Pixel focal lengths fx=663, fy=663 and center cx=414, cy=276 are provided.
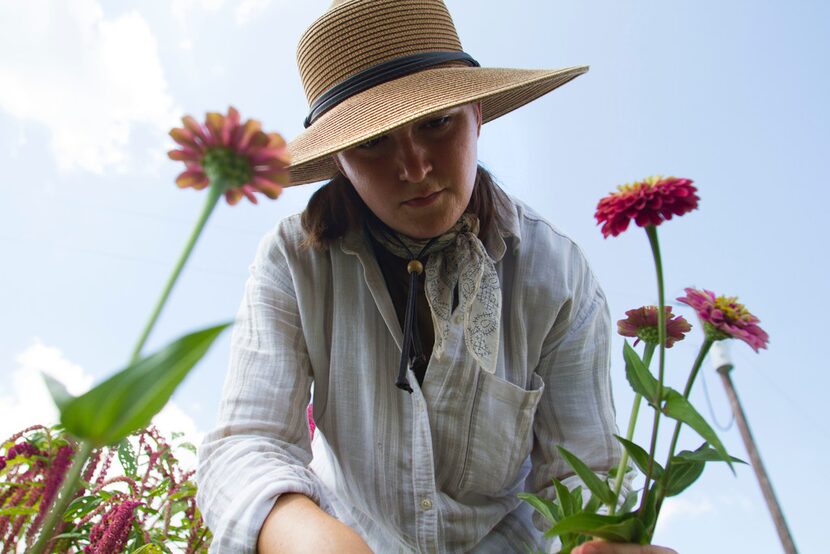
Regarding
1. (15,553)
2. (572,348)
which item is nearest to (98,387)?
(15,553)

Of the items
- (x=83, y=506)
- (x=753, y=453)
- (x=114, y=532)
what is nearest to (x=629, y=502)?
(x=753, y=453)

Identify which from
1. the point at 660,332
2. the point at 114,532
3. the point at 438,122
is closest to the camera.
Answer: the point at 660,332

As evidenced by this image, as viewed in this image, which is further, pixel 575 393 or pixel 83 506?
pixel 575 393

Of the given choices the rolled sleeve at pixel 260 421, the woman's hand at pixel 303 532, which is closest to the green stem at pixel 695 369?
the woman's hand at pixel 303 532

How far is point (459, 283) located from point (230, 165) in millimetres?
883

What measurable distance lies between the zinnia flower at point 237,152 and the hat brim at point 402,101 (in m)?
0.53

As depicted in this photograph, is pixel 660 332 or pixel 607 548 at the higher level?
pixel 660 332

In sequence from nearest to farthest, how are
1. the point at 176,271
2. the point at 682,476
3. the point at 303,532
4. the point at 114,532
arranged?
the point at 176,271 < the point at 682,476 < the point at 303,532 < the point at 114,532

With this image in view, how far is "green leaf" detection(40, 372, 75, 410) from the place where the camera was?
0.23 metres

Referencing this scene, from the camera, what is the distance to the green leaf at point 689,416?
51 cm

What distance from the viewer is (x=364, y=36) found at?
104 centimetres

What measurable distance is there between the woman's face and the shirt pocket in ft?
1.06

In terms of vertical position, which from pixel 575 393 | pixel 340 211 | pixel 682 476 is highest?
pixel 340 211

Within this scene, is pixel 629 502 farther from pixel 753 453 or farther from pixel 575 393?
pixel 575 393
